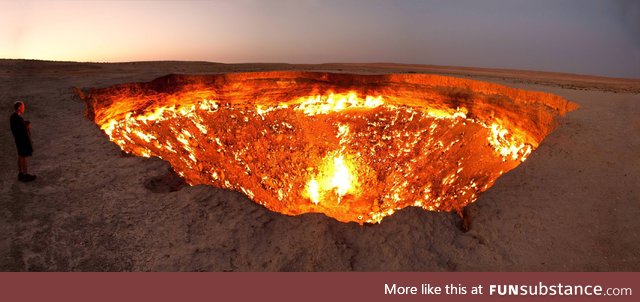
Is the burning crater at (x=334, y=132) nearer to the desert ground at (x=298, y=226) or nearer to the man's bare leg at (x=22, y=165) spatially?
the desert ground at (x=298, y=226)

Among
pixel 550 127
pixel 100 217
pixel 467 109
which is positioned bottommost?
pixel 100 217

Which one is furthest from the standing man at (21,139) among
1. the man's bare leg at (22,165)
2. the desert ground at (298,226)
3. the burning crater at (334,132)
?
the burning crater at (334,132)

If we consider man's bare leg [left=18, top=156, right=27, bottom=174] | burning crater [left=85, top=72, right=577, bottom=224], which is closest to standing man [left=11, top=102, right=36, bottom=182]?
man's bare leg [left=18, top=156, right=27, bottom=174]

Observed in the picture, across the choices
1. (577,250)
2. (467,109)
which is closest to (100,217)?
(577,250)

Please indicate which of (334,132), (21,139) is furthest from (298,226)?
(334,132)

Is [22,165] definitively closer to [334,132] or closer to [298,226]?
[298,226]

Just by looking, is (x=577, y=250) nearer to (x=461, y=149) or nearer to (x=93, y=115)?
(x=461, y=149)
